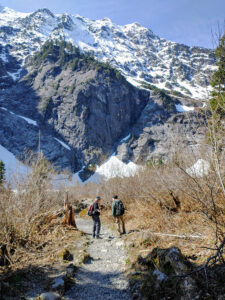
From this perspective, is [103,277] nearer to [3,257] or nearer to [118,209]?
[3,257]

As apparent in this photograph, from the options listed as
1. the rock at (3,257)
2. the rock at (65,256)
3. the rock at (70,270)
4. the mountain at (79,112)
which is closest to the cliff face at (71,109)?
the mountain at (79,112)

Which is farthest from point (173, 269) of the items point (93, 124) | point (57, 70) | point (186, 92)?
point (186, 92)

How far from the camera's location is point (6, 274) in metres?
4.71

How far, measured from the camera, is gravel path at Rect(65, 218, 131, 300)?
4.26 meters

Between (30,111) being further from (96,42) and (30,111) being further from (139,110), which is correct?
(96,42)

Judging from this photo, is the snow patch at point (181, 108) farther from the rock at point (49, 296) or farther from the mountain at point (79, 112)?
the rock at point (49, 296)

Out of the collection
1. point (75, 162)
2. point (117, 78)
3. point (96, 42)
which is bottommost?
point (75, 162)

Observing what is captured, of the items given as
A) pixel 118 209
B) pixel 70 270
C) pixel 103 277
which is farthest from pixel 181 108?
pixel 70 270

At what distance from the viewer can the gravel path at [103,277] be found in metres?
4.26

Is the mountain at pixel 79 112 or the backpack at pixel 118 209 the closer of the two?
the backpack at pixel 118 209

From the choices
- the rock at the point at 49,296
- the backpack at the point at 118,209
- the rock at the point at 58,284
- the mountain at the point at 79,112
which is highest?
the mountain at the point at 79,112

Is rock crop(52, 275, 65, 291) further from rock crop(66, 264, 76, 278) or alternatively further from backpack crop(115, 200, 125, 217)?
backpack crop(115, 200, 125, 217)

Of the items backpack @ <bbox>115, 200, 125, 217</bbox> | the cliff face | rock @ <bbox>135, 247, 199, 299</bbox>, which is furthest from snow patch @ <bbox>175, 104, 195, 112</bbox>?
rock @ <bbox>135, 247, 199, 299</bbox>

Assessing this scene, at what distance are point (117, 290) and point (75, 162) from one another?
75488 millimetres
